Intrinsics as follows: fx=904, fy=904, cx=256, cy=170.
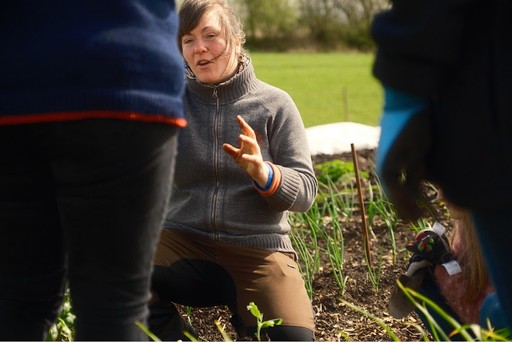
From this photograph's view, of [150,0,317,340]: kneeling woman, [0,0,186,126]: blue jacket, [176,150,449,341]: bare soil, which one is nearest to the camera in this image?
[0,0,186,126]: blue jacket

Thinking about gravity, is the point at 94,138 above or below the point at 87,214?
above

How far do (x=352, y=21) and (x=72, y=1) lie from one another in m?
52.4

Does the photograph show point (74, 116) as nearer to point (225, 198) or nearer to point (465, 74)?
point (465, 74)

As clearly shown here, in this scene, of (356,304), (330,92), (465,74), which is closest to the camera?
(465,74)

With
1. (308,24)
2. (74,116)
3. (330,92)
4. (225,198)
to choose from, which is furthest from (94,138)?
(308,24)

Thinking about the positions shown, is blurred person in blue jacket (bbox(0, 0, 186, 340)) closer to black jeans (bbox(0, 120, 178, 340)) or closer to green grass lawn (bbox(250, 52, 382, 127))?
black jeans (bbox(0, 120, 178, 340))

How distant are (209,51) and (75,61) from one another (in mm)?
1253

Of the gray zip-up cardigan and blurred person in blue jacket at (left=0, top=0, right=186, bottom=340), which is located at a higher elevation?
blurred person in blue jacket at (left=0, top=0, right=186, bottom=340)

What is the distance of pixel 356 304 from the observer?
308cm

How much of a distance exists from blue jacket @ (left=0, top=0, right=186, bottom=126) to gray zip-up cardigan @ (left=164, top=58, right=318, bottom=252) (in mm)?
1143

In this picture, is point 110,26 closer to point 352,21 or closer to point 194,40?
point 194,40

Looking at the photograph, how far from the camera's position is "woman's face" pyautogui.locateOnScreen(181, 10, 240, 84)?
2.78 metres

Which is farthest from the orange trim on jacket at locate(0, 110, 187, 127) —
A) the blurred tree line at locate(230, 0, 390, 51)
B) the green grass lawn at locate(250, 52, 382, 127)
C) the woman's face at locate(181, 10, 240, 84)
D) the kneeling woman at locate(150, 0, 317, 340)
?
the blurred tree line at locate(230, 0, 390, 51)

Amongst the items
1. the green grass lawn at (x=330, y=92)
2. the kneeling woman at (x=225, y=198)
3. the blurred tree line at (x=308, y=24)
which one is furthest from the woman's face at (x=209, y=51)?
the blurred tree line at (x=308, y=24)
